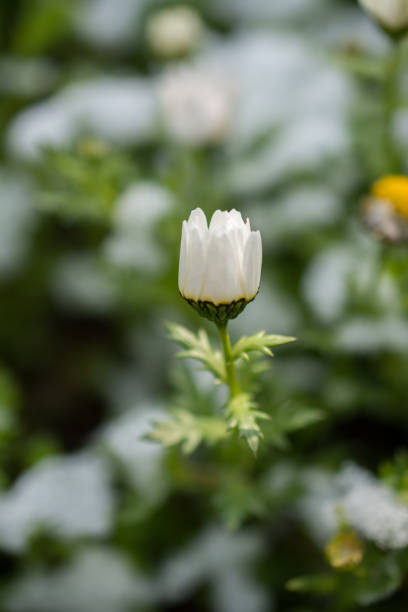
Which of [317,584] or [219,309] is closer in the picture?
[219,309]

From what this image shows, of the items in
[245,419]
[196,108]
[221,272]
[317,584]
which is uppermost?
[196,108]

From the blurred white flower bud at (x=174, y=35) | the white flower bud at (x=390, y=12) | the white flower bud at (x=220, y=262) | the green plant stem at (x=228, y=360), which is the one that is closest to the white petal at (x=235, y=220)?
the white flower bud at (x=220, y=262)

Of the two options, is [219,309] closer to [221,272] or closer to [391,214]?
[221,272]

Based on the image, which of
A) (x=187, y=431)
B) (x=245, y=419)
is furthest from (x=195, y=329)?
(x=245, y=419)

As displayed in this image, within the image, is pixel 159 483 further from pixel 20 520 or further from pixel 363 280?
pixel 363 280

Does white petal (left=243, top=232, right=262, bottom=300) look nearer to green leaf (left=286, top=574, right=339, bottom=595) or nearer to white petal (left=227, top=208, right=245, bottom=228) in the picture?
white petal (left=227, top=208, right=245, bottom=228)

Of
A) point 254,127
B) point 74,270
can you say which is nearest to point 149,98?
point 254,127

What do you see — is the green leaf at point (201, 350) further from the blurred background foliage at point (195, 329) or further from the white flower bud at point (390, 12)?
the white flower bud at point (390, 12)
